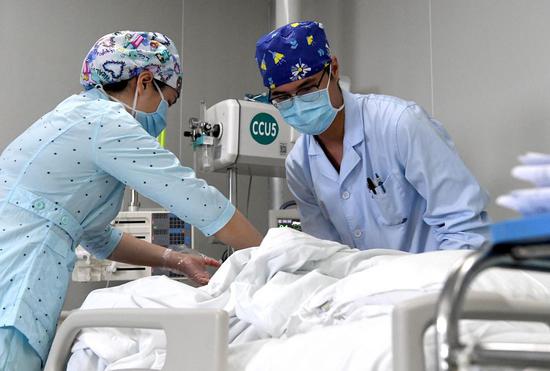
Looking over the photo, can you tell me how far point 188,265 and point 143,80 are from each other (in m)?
0.56

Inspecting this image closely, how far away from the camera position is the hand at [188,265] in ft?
6.46

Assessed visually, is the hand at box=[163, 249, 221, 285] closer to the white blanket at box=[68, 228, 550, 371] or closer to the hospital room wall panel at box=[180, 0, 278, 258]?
the white blanket at box=[68, 228, 550, 371]

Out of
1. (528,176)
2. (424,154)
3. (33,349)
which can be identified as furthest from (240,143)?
(528,176)

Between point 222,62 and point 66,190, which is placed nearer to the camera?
point 66,190

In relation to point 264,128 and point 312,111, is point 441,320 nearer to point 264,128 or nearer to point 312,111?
point 312,111

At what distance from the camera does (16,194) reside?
1500 mm

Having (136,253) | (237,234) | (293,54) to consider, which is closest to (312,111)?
(293,54)

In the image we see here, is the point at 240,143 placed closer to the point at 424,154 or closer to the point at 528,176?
the point at 424,154

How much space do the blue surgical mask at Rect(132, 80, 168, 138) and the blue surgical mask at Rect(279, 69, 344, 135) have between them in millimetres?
418

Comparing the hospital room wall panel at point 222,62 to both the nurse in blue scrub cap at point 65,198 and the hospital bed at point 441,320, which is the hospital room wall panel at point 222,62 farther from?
the hospital bed at point 441,320

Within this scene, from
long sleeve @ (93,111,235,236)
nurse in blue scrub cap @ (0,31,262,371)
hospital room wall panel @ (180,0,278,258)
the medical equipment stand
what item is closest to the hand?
nurse in blue scrub cap @ (0,31,262,371)

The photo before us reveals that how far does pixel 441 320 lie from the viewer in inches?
22.4

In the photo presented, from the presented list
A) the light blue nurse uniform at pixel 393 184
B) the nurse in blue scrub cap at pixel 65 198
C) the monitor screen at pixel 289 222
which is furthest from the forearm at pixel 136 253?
the monitor screen at pixel 289 222

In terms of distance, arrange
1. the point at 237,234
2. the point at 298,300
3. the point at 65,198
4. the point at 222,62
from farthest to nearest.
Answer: the point at 222,62 < the point at 237,234 < the point at 65,198 < the point at 298,300
